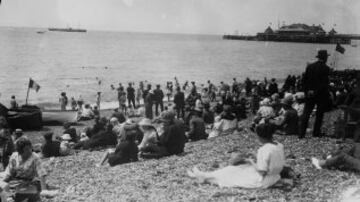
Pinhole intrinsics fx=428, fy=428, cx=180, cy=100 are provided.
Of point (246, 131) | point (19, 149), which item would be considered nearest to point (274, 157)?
point (19, 149)

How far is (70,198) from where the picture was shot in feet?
24.4

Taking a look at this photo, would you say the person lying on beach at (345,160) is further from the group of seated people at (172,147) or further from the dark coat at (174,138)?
the dark coat at (174,138)

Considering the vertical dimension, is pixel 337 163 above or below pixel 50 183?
above

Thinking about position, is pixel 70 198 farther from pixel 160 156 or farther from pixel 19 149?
pixel 160 156

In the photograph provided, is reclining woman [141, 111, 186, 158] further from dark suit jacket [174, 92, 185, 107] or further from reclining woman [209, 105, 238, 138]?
dark suit jacket [174, 92, 185, 107]

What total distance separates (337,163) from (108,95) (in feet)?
111

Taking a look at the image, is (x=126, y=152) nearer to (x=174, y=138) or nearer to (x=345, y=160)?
(x=174, y=138)

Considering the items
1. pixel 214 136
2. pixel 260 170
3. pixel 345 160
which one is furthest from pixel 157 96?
pixel 260 170

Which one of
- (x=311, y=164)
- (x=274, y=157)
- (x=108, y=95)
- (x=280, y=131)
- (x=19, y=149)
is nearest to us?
(x=274, y=157)

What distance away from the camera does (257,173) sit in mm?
7043

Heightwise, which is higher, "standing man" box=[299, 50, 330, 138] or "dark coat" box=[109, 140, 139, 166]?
"standing man" box=[299, 50, 330, 138]

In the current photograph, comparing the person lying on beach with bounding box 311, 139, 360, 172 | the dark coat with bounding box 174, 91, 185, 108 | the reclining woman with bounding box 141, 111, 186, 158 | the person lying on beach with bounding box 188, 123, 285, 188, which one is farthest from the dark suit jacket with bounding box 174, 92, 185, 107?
the person lying on beach with bounding box 188, 123, 285, 188

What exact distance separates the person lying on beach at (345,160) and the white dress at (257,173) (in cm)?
139

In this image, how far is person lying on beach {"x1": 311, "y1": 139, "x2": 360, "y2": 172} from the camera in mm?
7570
